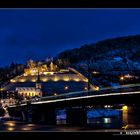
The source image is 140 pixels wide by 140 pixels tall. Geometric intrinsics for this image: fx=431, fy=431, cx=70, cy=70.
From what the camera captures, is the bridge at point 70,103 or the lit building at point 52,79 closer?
the lit building at point 52,79

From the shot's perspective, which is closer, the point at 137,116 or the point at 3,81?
the point at 137,116

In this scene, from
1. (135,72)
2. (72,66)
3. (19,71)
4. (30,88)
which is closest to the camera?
(135,72)

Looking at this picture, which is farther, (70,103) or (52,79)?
(70,103)

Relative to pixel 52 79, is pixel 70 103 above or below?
below

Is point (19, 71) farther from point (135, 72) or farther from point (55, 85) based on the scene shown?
point (135, 72)

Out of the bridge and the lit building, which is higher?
the lit building

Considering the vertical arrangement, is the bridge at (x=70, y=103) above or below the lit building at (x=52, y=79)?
below

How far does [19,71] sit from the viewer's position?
511 cm

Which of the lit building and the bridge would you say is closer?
the lit building
